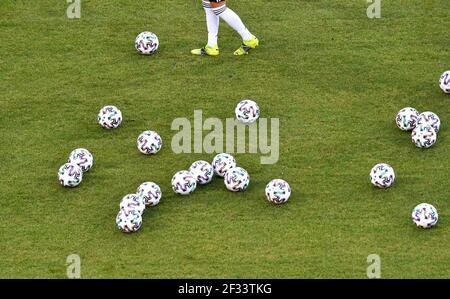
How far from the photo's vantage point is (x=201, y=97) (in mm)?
25141

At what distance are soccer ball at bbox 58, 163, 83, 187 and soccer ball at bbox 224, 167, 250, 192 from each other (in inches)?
111

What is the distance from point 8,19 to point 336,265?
→ 12.5m

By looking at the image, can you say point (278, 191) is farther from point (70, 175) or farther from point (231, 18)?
point (231, 18)

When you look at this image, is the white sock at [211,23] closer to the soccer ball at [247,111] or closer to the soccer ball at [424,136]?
the soccer ball at [247,111]

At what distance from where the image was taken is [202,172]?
2192 cm

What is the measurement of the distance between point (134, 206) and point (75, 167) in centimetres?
194

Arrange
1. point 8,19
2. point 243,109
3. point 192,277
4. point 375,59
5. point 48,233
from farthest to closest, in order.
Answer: point 8,19 → point 375,59 → point 243,109 → point 48,233 → point 192,277

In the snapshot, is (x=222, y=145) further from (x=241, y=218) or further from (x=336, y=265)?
(x=336, y=265)

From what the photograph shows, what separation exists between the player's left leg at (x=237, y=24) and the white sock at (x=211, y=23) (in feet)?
0.45

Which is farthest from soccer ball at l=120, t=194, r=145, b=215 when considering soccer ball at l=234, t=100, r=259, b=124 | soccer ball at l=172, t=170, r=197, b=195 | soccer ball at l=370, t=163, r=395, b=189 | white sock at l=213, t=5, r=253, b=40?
white sock at l=213, t=5, r=253, b=40

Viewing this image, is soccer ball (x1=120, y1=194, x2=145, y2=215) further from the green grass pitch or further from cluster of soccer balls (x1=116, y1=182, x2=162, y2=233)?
the green grass pitch

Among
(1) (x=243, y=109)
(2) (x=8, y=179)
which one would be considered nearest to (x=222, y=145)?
(1) (x=243, y=109)

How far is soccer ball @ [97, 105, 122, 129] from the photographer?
2391 cm

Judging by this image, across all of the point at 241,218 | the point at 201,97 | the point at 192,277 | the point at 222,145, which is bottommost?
the point at 192,277
